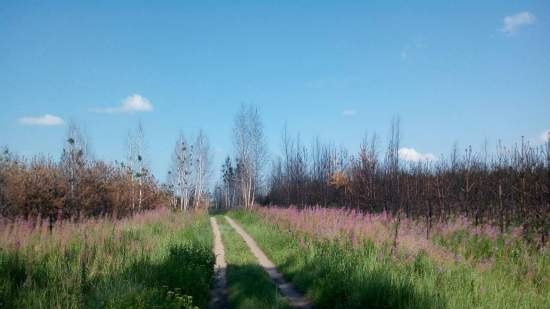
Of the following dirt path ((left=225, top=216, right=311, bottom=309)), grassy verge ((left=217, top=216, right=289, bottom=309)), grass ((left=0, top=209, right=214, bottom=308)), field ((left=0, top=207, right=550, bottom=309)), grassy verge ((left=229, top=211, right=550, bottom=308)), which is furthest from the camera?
dirt path ((left=225, top=216, right=311, bottom=309))

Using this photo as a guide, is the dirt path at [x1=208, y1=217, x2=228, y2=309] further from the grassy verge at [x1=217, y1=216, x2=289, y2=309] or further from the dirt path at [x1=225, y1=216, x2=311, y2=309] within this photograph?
the dirt path at [x1=225, y1=216, x2=311, y2=309]

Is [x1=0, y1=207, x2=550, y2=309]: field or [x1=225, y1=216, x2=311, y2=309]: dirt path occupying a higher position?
[x1=0, y1=207, x2=550, y2=309]: field

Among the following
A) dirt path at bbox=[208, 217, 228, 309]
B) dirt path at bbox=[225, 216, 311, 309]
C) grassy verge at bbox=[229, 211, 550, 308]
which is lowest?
dirt path at bbox=[208, 217, 228, 309]

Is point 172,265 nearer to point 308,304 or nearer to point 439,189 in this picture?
point 308,304

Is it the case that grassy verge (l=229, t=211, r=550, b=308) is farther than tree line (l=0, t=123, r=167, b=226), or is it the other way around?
tree line (l=0, t=123, r=167, b=226)

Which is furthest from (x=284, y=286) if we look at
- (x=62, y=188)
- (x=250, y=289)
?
(x=62, y=188)

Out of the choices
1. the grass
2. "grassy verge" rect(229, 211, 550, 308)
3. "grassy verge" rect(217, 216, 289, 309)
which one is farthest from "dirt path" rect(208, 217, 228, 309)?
"grassy verge" rect(229, 211, 550, 308)

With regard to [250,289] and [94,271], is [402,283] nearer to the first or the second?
[250,289]

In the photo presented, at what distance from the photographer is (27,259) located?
839cm

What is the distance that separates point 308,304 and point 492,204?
12174 millimetres

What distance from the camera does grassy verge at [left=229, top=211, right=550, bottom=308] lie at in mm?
7375

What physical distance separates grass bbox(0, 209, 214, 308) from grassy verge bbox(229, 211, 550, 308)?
276 centimetres

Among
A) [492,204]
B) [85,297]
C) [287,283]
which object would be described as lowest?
[287,283]

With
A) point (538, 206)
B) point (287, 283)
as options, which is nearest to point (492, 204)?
point (538, 206)
